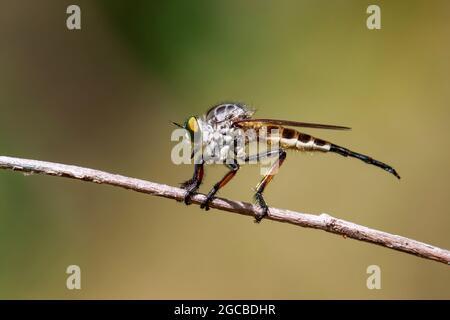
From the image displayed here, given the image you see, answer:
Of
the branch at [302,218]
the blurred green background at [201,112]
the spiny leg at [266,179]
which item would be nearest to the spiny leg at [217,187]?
the spiny leg at [266,179]

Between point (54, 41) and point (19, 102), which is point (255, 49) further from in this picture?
point (19, 102)

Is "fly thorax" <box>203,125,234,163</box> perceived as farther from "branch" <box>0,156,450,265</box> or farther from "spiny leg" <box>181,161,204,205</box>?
"branch" <box>0,156,450,265</box>

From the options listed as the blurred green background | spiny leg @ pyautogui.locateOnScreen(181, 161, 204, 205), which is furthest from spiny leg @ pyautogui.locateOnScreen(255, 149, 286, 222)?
the blurred green background

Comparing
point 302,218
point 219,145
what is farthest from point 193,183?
point 302,218

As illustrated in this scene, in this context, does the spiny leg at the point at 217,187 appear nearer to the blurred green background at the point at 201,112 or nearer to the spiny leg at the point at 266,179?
the spiny leg at the point at 266,179

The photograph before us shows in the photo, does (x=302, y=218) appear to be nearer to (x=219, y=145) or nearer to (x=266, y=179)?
(x=266, y=179)
